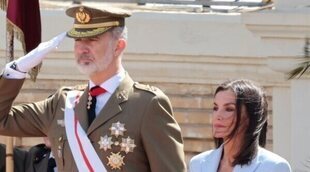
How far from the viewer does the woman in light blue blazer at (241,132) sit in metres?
4.41

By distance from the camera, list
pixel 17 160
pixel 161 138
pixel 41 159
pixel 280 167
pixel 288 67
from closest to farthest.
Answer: pixel 280 167
pixel 161 138
pixel 41 159
pixel 17 160
pixel 288 67

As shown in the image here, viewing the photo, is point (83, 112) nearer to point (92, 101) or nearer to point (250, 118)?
point (92, 101)

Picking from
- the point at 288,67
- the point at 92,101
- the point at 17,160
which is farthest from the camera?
the point at 288,67

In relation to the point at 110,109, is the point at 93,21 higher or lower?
higher

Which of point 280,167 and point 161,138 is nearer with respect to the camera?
point 280,167

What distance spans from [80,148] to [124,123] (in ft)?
0.61

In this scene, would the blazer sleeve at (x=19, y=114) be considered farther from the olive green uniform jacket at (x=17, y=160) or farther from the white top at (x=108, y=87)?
the olive green uniform jacket at (x=17, y=160)

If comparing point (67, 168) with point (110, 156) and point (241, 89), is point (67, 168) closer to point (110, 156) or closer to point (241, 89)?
point (110, 156)

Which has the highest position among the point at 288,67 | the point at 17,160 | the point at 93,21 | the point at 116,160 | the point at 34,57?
the point at 93,21

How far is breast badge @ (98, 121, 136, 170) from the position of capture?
469cm

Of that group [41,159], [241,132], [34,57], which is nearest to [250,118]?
[241,132]

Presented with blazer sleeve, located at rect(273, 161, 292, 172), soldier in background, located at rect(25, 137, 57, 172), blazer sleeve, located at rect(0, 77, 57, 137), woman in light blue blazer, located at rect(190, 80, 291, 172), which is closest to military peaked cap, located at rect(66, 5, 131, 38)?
blazer sleeve, located at rect(0, 77, 57, 137)

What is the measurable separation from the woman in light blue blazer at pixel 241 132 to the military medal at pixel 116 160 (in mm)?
345

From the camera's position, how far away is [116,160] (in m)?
4.70
